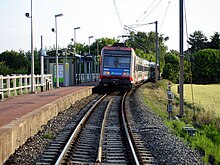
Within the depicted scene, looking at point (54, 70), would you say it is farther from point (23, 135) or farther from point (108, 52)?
point (23, 135)

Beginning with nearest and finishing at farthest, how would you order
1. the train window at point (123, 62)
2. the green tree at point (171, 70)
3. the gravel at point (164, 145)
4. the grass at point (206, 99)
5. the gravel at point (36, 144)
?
1. the gravel at point (36, 144)
2. the gravel at point (164, 145)
3. the grass at point (206, 99)
4. the train window at point (123, 62)
5. the green tree at point (171, 70)

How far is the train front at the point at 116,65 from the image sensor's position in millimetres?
30297

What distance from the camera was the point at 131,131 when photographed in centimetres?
1298

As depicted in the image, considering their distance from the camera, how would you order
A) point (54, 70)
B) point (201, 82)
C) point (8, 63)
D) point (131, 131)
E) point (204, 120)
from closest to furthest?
point (131, 131), point (204, 120), point (54, 70), point (8, 63), point (201, 82)

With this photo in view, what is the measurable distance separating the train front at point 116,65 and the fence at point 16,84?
190 inches

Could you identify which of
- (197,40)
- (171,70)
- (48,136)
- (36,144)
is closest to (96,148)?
(36,144)

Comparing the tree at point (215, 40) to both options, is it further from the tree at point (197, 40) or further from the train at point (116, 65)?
the train at point (116, 65)

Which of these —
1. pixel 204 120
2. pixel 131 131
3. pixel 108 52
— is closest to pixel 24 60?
pixel 108 52

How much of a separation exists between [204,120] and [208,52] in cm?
7033

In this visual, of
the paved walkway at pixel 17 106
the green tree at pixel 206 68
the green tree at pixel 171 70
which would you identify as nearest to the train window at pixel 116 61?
the paved walkway at pixel 17 106

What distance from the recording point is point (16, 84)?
94.9 ft

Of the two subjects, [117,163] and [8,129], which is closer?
[117,163]

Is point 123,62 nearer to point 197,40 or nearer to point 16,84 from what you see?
point 16,84

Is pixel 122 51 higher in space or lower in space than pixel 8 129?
higher
